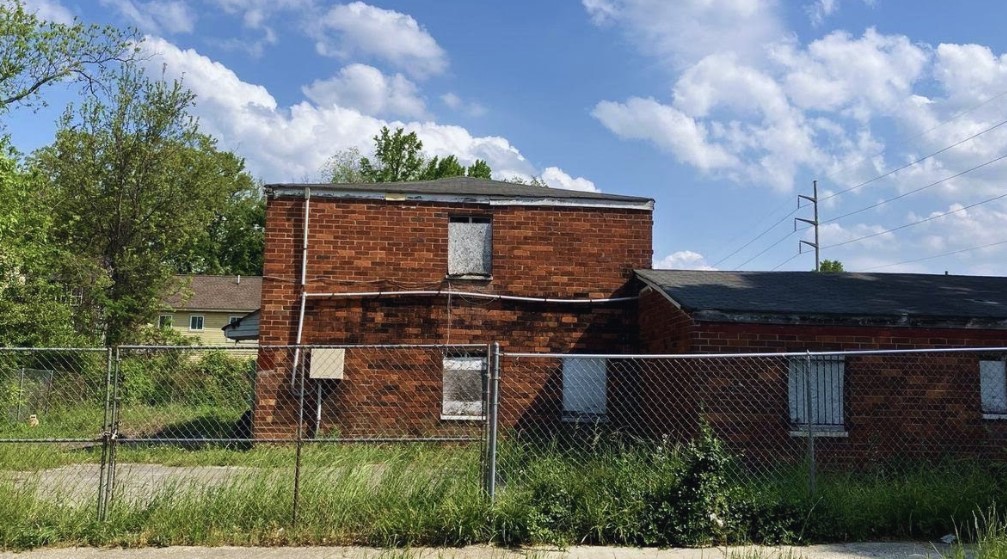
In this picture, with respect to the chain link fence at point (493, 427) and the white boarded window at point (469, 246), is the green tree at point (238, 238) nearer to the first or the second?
the chain link fence at point (493, 427)

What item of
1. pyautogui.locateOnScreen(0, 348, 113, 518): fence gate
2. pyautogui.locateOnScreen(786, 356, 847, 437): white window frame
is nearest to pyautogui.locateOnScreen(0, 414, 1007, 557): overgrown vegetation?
pyautogui.locateOnScreen(0, 348, 113, 518): fence gate

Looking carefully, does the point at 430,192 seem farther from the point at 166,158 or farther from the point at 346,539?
the point at 166,158

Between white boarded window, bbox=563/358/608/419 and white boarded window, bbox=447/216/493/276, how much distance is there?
7.62ft

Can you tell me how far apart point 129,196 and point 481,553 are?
2212cm

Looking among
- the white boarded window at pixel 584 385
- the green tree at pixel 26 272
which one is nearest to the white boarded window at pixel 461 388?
the white boarded window at pixel 584 385

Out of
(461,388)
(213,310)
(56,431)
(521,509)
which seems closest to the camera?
(521,509)

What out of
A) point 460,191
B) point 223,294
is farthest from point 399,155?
point 460,191

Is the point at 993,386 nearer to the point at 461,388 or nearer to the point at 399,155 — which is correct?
the point at 461,388

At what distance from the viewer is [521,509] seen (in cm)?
625

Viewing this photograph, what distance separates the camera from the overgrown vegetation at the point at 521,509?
612cm

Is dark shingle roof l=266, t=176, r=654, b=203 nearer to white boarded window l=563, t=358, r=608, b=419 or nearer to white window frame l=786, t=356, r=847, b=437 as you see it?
white boarded window l=563, t=358, r=608, b=419

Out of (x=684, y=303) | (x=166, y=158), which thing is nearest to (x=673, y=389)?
(x=684, y=303)

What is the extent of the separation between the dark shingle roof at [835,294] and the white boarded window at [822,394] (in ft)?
2.66

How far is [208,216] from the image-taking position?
26.1 m
